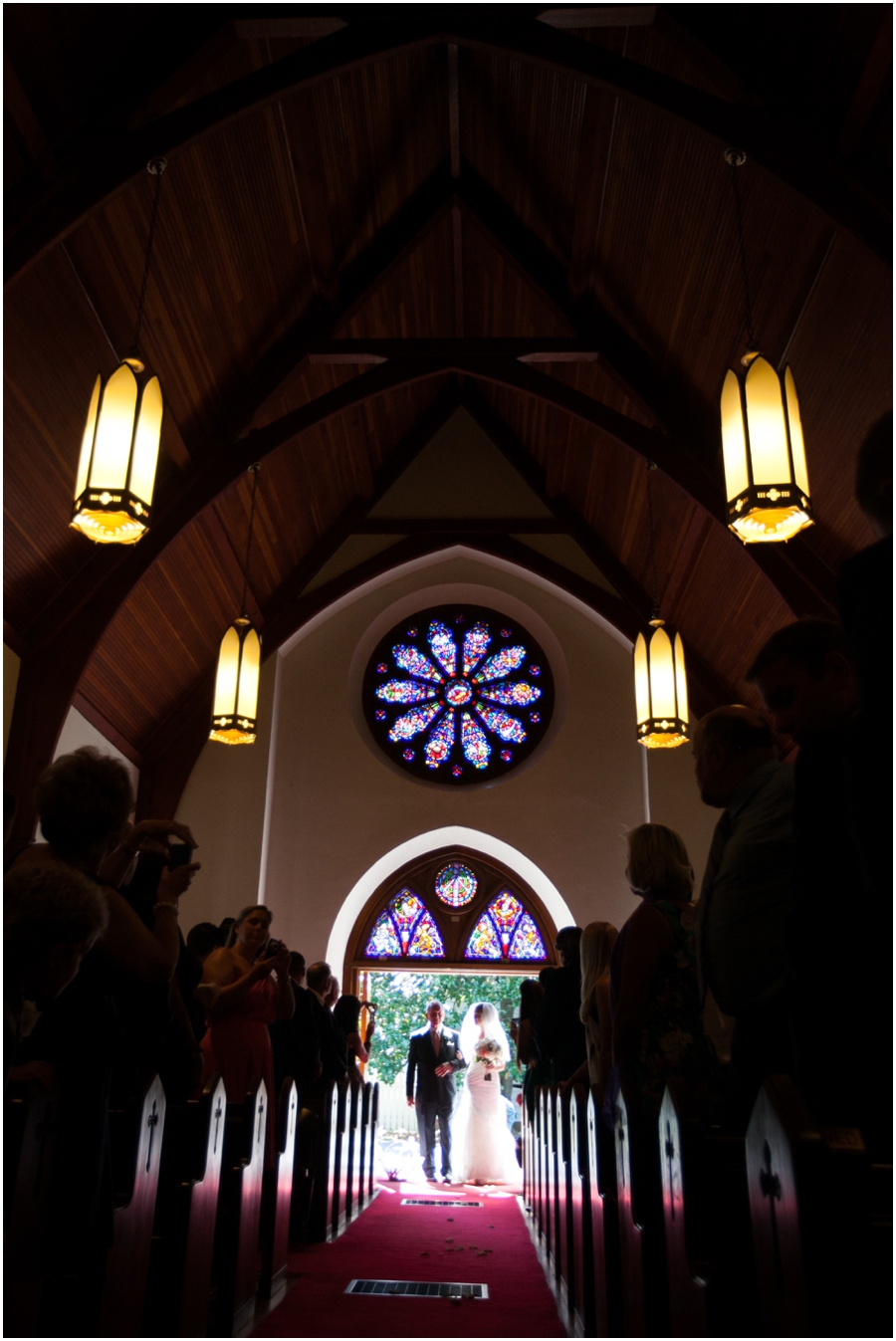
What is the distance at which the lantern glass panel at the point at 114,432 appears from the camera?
361cm

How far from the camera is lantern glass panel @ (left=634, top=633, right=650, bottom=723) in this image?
636 centimetres

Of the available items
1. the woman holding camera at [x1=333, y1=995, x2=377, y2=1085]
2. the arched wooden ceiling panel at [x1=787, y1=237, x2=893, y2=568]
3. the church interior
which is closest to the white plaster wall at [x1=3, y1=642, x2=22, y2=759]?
the church interior

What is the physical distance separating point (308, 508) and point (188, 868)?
6.73 meters

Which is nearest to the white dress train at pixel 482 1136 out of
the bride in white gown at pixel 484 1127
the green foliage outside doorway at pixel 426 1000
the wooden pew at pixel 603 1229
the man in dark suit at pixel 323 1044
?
the bride in white gown at pixel 484 1127

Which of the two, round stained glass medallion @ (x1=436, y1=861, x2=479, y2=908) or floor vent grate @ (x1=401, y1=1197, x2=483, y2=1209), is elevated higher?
round stained glass medallion @ (x1=436, y1=861, x2=479, y2=908)

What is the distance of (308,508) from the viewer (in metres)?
8.60

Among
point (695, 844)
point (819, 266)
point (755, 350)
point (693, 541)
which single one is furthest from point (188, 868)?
point (695, 844)

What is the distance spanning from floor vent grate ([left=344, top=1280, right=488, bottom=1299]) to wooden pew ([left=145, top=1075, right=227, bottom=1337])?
2.61 ft

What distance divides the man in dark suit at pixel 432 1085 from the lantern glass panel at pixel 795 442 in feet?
19.1

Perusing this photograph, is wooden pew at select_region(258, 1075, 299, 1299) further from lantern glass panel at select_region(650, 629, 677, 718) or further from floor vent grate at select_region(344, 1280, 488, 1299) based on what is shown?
lantern glass panel at select_region(650, 629, 677, 718)

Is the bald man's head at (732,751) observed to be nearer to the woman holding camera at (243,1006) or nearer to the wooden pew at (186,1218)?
the wooden pew at (186,1218)

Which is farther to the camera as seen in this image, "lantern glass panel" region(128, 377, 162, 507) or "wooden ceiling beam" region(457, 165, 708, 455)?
"wooden ceiling beam" region(457, 165, 708, 455)

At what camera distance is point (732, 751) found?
194 centimetres

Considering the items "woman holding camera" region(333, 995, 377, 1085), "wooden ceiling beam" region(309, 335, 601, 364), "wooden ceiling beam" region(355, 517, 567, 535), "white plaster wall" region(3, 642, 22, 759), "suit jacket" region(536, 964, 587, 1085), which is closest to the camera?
"suit jacket" region(536, 964, 587, 1085)
